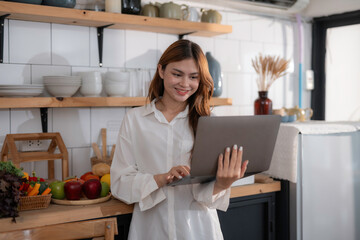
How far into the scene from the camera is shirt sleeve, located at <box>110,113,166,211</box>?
1640 millimetres

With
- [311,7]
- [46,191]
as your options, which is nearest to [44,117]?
[46,191]

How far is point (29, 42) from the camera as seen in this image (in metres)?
2.34

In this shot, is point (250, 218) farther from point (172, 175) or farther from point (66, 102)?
point (66, 102)

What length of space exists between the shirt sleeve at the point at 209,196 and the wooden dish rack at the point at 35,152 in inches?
32.7

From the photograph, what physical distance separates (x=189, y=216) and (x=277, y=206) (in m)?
0.88

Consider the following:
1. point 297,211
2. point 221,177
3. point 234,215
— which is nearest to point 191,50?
point 221,177

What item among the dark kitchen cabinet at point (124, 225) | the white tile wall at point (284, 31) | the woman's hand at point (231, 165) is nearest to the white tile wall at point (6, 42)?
the dark kitchen cabinet at point (124, 225)

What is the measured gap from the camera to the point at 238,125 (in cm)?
144

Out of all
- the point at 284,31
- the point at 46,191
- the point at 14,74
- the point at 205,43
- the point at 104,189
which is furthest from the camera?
the point at 284,31

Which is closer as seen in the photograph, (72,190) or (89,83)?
(72,190)

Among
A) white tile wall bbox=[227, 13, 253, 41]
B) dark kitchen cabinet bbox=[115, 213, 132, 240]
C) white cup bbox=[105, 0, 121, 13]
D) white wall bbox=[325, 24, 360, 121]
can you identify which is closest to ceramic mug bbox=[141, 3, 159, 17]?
white cup bbox=[105, 0, 121, 13]

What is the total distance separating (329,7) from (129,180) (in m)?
2.15

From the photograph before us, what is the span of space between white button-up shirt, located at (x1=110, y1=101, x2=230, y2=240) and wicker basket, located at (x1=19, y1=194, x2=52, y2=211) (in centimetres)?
28

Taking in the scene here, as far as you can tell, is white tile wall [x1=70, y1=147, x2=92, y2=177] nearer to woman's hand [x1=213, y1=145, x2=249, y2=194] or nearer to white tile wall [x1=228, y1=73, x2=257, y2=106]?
white tile wall [x1=228, y1=73, x2=257, y2=106]
